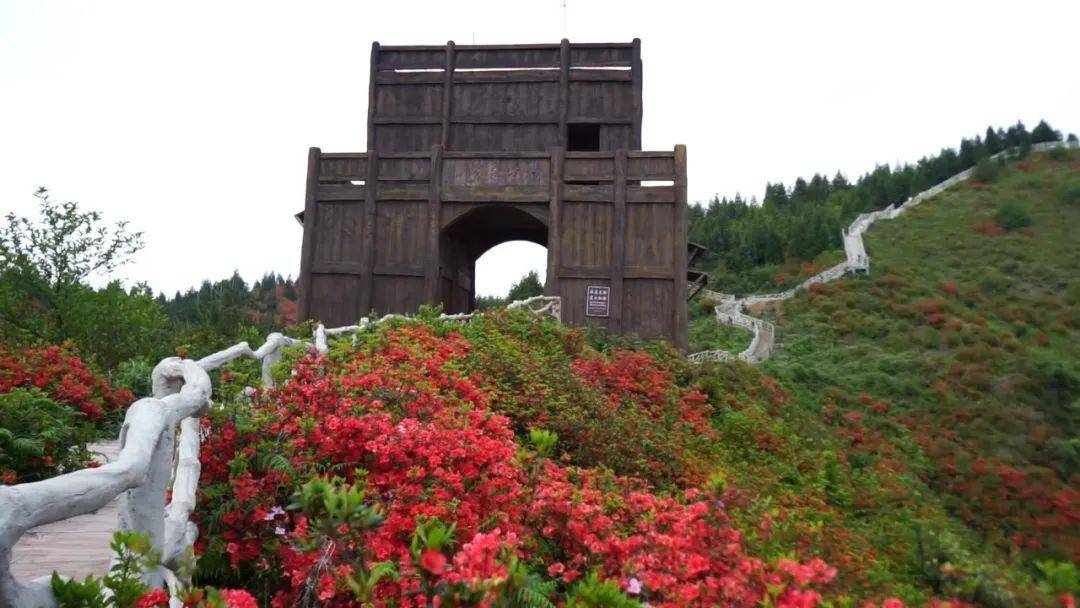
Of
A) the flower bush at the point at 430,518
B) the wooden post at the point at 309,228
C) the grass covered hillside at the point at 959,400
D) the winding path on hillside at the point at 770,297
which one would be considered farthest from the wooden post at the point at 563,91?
the flower bush at the point at 430,518

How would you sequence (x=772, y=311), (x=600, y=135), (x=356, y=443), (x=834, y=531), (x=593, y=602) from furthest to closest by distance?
1. (x=772, y=311)
2. (x=600, y=135)
3. (x=834, y=531)
4. (x=356, y=443)
5. (x=593, y=602)

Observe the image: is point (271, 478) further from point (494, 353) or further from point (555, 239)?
point (555, 239)

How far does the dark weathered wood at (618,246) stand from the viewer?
50.1 ft

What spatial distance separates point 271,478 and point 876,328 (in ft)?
111

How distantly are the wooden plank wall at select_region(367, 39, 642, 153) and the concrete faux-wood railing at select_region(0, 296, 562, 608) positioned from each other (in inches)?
528

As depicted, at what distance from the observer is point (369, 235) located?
52.3 ft

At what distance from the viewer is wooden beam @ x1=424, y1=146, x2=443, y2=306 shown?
51.5 ft

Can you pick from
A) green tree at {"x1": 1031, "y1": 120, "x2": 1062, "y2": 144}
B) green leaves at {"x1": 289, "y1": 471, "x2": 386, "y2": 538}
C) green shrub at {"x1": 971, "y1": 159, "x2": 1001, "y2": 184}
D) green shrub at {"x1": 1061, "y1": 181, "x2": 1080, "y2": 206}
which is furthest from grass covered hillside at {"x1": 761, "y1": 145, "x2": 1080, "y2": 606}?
green tree at {"x1": 1031, "y1": 120, "x2": 1062, "y2": 144}

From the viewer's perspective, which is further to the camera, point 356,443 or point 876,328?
point 876,328

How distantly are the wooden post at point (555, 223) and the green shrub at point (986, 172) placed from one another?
73569 mm

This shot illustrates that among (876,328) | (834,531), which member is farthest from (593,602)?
(876,328)

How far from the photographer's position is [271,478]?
397 centimetres

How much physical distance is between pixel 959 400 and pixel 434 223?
1613cm

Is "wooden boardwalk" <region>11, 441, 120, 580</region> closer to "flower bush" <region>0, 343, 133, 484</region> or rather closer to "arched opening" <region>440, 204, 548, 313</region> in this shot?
"flower bush" <region>0, 343, 133, 484</region>
